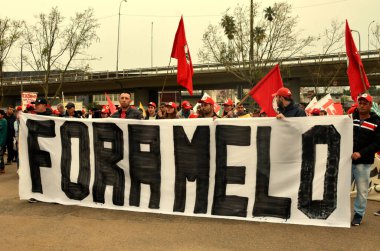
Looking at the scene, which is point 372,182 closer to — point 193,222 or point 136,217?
point 193,222

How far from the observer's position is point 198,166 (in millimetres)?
6227

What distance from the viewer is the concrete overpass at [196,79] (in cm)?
3362

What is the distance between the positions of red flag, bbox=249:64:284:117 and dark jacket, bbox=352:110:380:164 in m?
1.57

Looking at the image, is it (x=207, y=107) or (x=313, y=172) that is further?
(x=207, y=107)

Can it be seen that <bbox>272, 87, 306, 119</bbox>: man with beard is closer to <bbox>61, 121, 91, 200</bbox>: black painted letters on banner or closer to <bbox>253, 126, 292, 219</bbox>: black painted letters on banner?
<bbox>253, 126, 292, 219</bbox>: black painted letters on banner

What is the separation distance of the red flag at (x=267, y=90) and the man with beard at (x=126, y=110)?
1981 mm

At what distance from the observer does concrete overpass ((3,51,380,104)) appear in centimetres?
3362

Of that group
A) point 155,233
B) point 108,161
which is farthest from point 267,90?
point 155,233

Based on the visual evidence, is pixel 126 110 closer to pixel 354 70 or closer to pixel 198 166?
pixel 198 166

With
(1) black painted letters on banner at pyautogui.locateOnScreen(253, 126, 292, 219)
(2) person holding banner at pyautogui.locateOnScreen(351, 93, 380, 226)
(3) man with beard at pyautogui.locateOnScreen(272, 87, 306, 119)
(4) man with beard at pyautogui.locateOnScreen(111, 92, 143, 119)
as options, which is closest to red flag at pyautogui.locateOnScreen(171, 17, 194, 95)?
(4) man with beard at pyautogui.locateOnScreen(111, 92, 143, 119)

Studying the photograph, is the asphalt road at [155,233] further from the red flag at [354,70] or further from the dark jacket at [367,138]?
the red flag at [354,70]

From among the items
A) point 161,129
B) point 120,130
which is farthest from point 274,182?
point 120,130

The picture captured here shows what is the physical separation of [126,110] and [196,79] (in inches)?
1439

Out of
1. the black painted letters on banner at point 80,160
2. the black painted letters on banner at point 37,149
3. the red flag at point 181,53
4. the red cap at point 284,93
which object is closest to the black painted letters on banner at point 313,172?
the red cap at point 284,93
